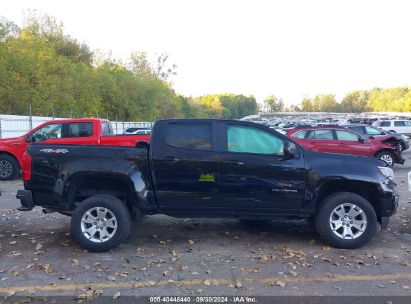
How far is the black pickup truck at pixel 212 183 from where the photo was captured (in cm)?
623

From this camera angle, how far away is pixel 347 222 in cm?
631

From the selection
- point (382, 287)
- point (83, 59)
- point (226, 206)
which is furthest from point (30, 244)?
point (83, 59)

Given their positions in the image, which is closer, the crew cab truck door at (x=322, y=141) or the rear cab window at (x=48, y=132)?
the rear cab window at (x=48, y=132)

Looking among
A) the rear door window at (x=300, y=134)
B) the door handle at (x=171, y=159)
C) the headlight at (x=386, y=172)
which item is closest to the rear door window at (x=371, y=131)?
the rear door window at (x=300, y=134)

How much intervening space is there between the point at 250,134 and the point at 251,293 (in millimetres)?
2508

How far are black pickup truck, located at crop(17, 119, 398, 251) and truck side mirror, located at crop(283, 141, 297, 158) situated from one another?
0.05 ft

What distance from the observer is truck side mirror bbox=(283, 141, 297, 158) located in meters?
6.25

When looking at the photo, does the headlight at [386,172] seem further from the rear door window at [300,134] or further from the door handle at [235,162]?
the rear door window at [300,134]

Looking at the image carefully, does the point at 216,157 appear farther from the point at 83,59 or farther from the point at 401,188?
the point at 83,59

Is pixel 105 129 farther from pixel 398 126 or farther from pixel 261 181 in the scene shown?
pixel 398 126

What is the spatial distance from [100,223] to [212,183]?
1656 millimetres

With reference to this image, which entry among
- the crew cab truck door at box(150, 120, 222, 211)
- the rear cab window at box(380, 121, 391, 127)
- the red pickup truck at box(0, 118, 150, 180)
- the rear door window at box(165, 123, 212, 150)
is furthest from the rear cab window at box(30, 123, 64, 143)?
the rear cab window at box(380, 121, 391, 127)

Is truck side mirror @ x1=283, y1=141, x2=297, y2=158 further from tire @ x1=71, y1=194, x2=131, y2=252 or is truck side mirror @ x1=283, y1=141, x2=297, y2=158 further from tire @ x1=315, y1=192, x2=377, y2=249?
tire @ x1=71, y1=194, x2=131, y2=252

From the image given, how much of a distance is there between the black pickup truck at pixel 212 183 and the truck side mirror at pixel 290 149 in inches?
0.5
